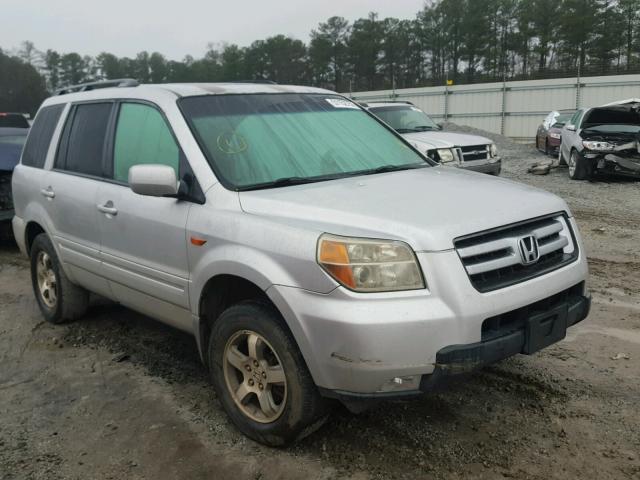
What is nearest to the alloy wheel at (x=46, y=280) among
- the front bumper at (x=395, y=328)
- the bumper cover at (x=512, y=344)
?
the front bumper at (x=395, y=328)

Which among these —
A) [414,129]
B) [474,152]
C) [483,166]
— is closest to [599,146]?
[483,166]

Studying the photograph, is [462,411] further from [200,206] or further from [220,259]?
[200,206]

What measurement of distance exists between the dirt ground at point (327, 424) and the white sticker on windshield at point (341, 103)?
6.77 ft

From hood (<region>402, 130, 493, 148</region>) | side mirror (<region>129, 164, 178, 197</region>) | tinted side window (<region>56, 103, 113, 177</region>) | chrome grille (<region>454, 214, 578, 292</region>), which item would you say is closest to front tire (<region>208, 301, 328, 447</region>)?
side mirror (<region>129, 164, 178, 197</region>)

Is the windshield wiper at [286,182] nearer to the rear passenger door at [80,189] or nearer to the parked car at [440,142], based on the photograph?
the rear passenger door at [80,189]

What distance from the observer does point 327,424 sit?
3424mm

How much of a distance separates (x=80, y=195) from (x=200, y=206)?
146 centimetres

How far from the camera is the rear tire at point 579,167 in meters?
13.0

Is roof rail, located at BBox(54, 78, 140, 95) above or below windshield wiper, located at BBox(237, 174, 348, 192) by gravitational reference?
above

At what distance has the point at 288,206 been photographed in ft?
10.1

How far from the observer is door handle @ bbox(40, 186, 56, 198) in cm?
472

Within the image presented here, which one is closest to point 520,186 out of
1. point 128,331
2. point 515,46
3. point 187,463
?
point 187,463

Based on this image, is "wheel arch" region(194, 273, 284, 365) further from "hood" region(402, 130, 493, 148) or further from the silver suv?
"hood" region(402, 130, 493, 148)

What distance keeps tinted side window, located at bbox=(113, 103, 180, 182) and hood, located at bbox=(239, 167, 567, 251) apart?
2.45 ft
